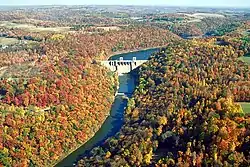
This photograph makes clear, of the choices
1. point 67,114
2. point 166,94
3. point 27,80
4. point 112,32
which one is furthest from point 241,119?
point 112,32

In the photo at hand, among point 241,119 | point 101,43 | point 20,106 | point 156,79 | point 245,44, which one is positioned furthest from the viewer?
point 101,43

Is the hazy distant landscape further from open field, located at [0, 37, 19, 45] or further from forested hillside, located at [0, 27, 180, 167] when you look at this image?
open field, located at [0, 37, 19, 45]

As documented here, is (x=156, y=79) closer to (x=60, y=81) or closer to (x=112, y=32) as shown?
(x=60, y=81)

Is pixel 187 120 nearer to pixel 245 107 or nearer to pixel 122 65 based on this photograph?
pixel 245 107

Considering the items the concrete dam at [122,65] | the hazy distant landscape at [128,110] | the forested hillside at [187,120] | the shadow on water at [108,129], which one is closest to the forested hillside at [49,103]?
the hazy distant landscape at [128,110]

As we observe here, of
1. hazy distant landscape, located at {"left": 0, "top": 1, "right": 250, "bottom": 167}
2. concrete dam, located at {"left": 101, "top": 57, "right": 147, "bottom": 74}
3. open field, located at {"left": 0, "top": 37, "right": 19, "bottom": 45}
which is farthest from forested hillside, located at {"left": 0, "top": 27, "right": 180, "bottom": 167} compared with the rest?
open field, located at {"left": 0, "top": 37, "right": 19, "bottom": 45}

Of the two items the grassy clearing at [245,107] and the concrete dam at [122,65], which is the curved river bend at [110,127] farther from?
the grassy clearing at [245,107]
